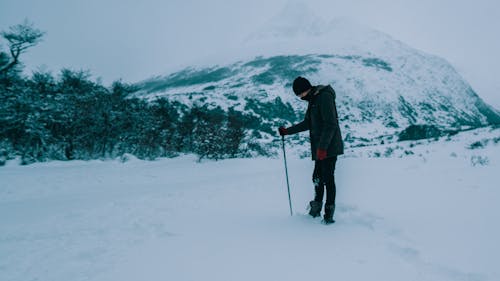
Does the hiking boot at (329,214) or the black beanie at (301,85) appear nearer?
the hiking boot at (329,214)

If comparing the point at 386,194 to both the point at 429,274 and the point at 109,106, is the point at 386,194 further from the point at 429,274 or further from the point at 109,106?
the point at 109,106

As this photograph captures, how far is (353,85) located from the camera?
71.6m

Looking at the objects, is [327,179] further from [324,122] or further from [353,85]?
[353,85]

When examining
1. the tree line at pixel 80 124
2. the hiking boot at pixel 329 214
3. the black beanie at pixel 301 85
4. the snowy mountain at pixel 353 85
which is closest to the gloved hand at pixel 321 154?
the hiking boot at pixel 329 214

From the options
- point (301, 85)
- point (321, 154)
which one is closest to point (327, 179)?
point (321, 154)

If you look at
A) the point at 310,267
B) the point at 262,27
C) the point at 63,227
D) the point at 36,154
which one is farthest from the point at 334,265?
the point at 262,27

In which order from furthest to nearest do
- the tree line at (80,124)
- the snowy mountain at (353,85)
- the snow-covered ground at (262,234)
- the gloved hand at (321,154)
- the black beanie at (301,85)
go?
the snowy mountain at (353,85)
the tree line at (80,124)
the black beanie at (301,85)
the gloved hand at (321,154)
the snow-covered ground at (262,234)

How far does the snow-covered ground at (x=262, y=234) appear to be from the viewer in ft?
7.30

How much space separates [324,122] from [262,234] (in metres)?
1.48

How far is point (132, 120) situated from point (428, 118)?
2952 inches

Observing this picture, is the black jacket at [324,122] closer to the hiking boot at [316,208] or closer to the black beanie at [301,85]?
the black beanie at [301,85]

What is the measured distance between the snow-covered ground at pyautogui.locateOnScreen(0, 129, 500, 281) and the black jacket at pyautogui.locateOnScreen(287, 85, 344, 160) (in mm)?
933

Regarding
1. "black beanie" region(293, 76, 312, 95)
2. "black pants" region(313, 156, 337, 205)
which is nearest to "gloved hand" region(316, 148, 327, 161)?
"black pants" region(313, 156, 337, 205)

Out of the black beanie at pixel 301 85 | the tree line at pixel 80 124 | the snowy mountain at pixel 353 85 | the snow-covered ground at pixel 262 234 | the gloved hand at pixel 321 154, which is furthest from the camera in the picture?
the snowy mountain at pixel 353 85
